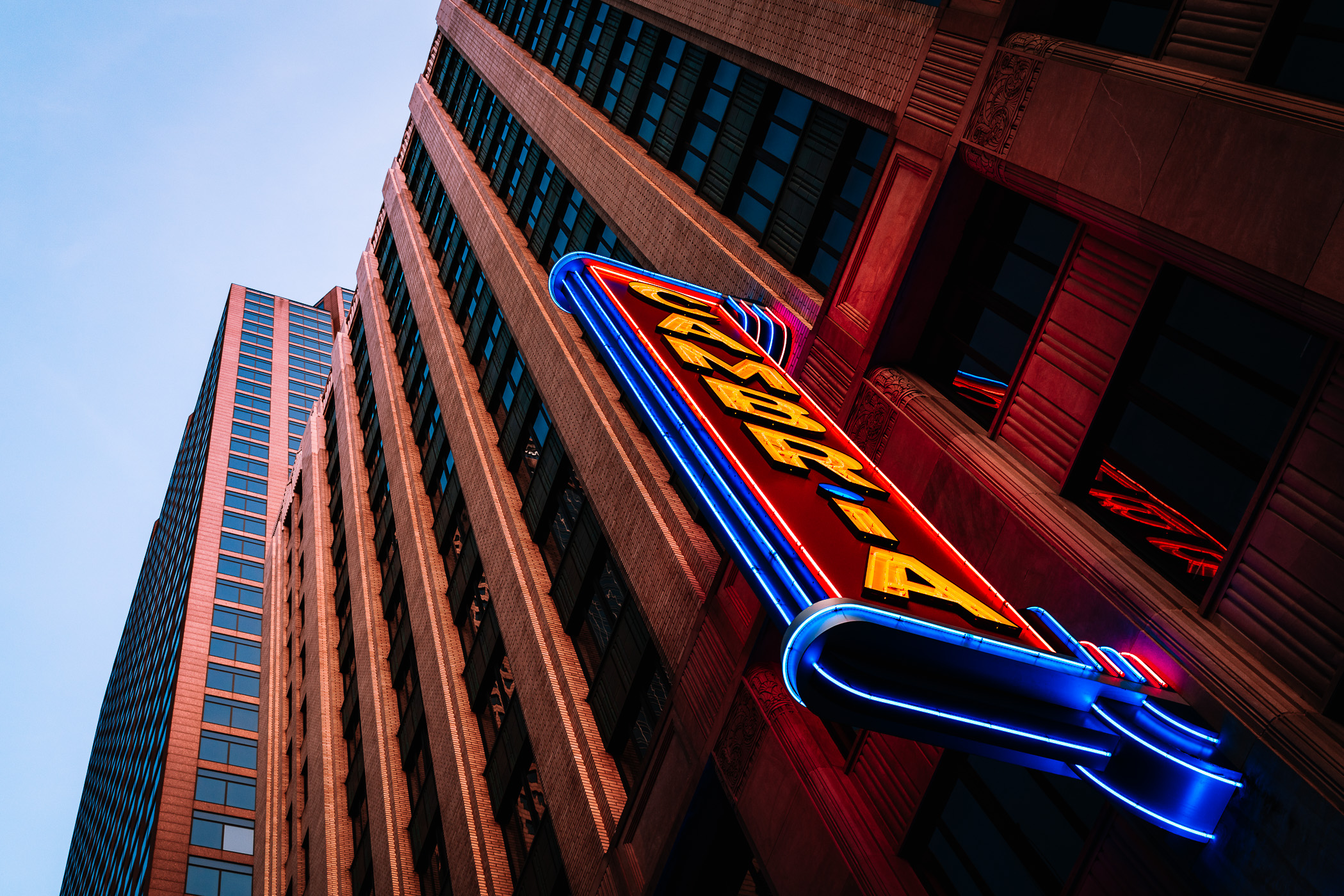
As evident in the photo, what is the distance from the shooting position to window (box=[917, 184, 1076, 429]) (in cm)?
1180

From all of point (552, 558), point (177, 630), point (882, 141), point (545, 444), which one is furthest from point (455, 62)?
point (177, 630)

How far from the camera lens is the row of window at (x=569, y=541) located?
57.3 feet

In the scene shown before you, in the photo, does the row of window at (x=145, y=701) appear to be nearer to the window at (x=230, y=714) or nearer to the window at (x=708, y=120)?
the window at (x=230, y=714)

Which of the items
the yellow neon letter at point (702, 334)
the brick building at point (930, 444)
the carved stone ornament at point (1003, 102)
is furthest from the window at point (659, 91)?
the carved stone ornament at point (1003, 102)

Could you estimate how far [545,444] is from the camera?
79.9 ft

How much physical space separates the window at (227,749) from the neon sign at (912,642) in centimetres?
6043

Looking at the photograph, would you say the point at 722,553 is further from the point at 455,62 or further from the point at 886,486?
the point at 455,62

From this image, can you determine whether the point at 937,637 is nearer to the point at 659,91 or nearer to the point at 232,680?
the point at 659,91

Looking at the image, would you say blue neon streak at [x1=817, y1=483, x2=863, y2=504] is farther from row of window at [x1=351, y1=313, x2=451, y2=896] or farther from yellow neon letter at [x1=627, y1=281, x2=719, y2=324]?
row of window at [x1=351, y1=313, x2=451, y2=896]

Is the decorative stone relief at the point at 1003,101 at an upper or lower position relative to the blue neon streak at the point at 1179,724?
upper

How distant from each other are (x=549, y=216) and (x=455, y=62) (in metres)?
23.9

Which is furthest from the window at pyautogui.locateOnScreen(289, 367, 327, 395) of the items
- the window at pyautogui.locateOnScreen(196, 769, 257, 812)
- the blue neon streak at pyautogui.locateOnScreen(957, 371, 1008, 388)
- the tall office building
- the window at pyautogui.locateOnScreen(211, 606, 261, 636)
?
the blue neon streak at pyautogui.locateOnScreen(957, 371, 1008, 388)

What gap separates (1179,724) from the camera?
24.8 feet

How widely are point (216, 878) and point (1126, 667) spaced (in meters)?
58.2
